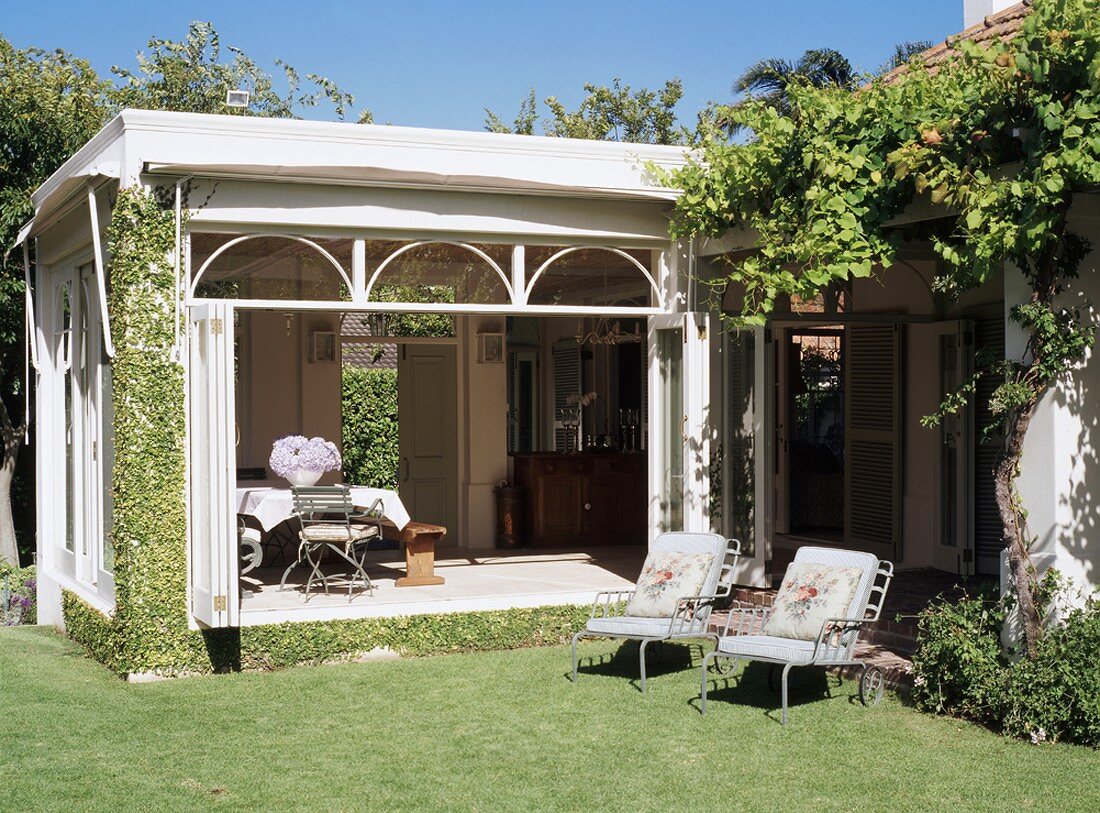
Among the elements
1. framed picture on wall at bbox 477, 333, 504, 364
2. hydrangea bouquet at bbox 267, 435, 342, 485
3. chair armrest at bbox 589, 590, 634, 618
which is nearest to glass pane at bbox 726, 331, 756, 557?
chair armrest at bbox 589, 590, 634, 618

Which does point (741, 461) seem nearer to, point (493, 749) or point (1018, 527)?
point (1018, 527)

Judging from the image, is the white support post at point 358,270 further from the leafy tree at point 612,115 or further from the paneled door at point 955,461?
the leafy tree at point 612,115

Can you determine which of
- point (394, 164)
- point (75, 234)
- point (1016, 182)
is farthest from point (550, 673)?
point (75, 234)

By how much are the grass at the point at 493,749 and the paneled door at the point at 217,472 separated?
56 centimetres

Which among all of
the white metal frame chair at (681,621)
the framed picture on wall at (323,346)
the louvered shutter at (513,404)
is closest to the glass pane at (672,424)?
the white metal frame chair at (681,621)

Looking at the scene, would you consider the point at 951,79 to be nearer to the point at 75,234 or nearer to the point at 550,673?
the point at 550,673

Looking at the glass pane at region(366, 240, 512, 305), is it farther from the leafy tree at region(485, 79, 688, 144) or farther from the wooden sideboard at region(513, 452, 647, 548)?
the leafy tree at region(485, 79, 688, 144)

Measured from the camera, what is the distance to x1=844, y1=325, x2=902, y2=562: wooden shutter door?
11.5m

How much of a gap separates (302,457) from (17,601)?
399cm

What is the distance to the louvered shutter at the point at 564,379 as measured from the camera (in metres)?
16.0

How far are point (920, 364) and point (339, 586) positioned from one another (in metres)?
5.24

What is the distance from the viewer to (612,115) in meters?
30.9

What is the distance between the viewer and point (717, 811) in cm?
560

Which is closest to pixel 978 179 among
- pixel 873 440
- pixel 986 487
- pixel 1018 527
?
pixel 1018 527
